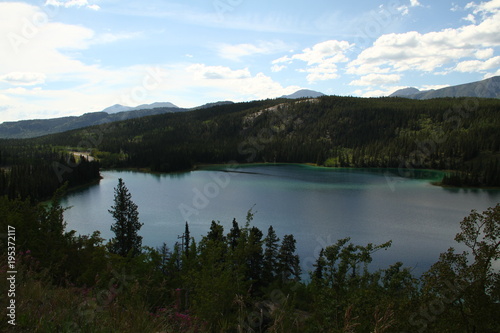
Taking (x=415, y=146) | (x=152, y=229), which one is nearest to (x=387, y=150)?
(x=415, y=146)

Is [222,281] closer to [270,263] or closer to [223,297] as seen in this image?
[223,297]

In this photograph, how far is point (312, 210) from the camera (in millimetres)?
57688

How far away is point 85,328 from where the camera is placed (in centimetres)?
361

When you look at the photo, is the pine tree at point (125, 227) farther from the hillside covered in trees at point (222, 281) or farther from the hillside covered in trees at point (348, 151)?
the hillside covered in trees at point (348, 151)

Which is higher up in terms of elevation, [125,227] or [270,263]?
[125,227]

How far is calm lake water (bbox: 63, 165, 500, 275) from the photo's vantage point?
134 feet

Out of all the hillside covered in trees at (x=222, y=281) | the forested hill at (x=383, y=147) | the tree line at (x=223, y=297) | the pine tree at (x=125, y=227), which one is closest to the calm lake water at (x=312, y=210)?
the hillside covered in trees at (x=222, y=281)

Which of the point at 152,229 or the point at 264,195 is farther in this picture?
the point at 264,195

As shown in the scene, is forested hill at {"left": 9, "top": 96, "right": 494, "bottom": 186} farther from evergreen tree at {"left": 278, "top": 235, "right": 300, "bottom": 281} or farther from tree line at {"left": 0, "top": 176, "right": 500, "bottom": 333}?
tree line at {"left": 0, "top": 176, "right": 500, "bottom": 333}

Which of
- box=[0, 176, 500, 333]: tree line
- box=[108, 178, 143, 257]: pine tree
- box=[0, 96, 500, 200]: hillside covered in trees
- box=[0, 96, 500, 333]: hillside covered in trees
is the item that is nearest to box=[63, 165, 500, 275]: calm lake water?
box=[0, 96, 500, 333]: hillside covered in trees

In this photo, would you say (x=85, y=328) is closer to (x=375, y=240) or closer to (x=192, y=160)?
(x=375, y=240)

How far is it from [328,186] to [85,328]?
85.6 meters

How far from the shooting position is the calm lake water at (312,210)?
40.8m

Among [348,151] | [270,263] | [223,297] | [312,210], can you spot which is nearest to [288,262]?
[270,263]
